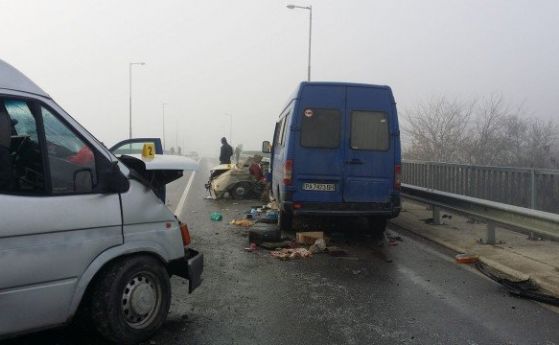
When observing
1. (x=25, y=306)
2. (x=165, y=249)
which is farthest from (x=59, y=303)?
(x=165, y=249)

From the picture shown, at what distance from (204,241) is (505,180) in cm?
550

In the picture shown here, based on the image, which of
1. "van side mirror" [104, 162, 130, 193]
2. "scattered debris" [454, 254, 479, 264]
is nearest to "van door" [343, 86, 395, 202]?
"scattered debris" [454, 254, 479, 264]

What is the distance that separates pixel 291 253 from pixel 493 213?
298cm

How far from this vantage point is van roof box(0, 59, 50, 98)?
335 cm

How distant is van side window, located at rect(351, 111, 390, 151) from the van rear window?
0.27 m

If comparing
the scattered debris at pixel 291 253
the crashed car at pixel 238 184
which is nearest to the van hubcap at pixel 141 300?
the scattered debris at pixel 291 253

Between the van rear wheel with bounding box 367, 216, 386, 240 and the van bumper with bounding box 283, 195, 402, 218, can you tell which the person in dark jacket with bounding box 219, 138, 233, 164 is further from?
the van bumper with bounding box 283, 195, 402, 218

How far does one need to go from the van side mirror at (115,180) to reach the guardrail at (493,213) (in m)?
4.80

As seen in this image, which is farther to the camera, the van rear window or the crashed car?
the crashed car

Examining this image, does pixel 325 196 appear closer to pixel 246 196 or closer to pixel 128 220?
pixel 128 220

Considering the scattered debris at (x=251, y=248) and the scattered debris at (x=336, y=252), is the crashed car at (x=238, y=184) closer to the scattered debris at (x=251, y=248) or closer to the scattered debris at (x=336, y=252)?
the scattered debris at (x=251, y=248)

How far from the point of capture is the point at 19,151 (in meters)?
3.40

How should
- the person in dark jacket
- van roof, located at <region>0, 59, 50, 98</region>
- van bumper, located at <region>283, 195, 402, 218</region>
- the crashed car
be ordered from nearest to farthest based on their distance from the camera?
van roof, located at <region>0, 59, 50, 98</region>, van bumper, located at <region>283, 195, 402, 218</region>, the crashed car, the person in dark jacket

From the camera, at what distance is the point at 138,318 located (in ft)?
12.8
